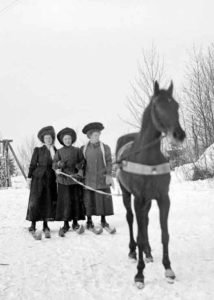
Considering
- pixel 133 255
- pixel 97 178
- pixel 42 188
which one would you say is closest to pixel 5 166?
pixel 42 188

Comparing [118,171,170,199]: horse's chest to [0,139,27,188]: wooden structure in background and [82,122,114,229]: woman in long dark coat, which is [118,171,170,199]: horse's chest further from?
[0,139,27,188]: wooden structure in background

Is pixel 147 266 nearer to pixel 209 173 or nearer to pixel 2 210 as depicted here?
pixel 2 210

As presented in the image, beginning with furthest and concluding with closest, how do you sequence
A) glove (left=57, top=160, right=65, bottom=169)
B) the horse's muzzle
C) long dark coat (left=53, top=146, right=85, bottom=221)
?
long dark coat (left=53, top=146, right=85, bottom=221), glove (left=57, top=160, right=65, bottom=169), the horse's muzzle

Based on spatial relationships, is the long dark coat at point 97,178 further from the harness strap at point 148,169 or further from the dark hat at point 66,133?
the harness strap at point 148,169

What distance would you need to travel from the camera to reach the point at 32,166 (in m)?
7.70

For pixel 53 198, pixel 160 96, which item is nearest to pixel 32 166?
pixel 53 198

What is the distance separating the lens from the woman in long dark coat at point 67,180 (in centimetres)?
756

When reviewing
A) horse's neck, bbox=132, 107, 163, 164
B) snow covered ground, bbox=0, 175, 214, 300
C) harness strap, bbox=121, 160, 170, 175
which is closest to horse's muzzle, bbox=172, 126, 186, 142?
horse's neck, bbox=132, 107, 163, 164

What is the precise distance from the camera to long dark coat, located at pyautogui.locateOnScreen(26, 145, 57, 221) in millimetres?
7594

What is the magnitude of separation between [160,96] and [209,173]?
1168 centimetres

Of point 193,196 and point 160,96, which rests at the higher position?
point 160,96

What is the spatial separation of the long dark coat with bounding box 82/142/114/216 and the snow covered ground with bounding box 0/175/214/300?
0.52 metres

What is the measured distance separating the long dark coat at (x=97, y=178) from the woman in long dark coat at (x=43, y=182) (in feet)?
2.38

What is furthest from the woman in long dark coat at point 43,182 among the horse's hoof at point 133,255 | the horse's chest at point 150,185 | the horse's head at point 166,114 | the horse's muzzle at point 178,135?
the horse's muzzle at point 178,135
